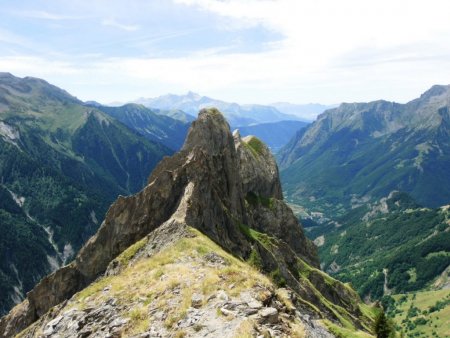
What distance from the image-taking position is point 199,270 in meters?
44.9

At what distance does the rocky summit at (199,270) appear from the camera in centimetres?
3394

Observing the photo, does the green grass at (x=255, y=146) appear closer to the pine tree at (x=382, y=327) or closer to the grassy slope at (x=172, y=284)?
the pine tree at (x=382, y=327)

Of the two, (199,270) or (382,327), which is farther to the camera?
(382,327)

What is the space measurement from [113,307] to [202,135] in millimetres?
80563

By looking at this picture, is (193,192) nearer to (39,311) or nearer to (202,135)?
(39,311)

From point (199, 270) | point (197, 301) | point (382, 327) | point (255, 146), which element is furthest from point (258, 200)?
point (197, 301)

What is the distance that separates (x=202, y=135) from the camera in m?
119

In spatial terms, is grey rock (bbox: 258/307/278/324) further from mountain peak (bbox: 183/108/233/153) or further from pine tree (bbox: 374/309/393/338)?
mountain peak (bbox: 183/108/233/153)

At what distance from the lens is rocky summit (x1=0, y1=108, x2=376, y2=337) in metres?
33.9

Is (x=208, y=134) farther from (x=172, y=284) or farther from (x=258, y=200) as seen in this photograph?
(x=172, y=284)

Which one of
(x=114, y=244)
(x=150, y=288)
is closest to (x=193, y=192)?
(x=114, y=244)

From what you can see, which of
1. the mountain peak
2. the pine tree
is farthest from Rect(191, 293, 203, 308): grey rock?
the mountain peak

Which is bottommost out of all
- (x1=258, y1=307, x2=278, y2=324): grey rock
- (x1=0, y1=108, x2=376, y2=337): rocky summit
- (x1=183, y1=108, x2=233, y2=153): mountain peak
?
(x1=0, y1=108, x2=376, y2=337): rocky summit

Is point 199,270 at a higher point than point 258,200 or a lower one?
higher
